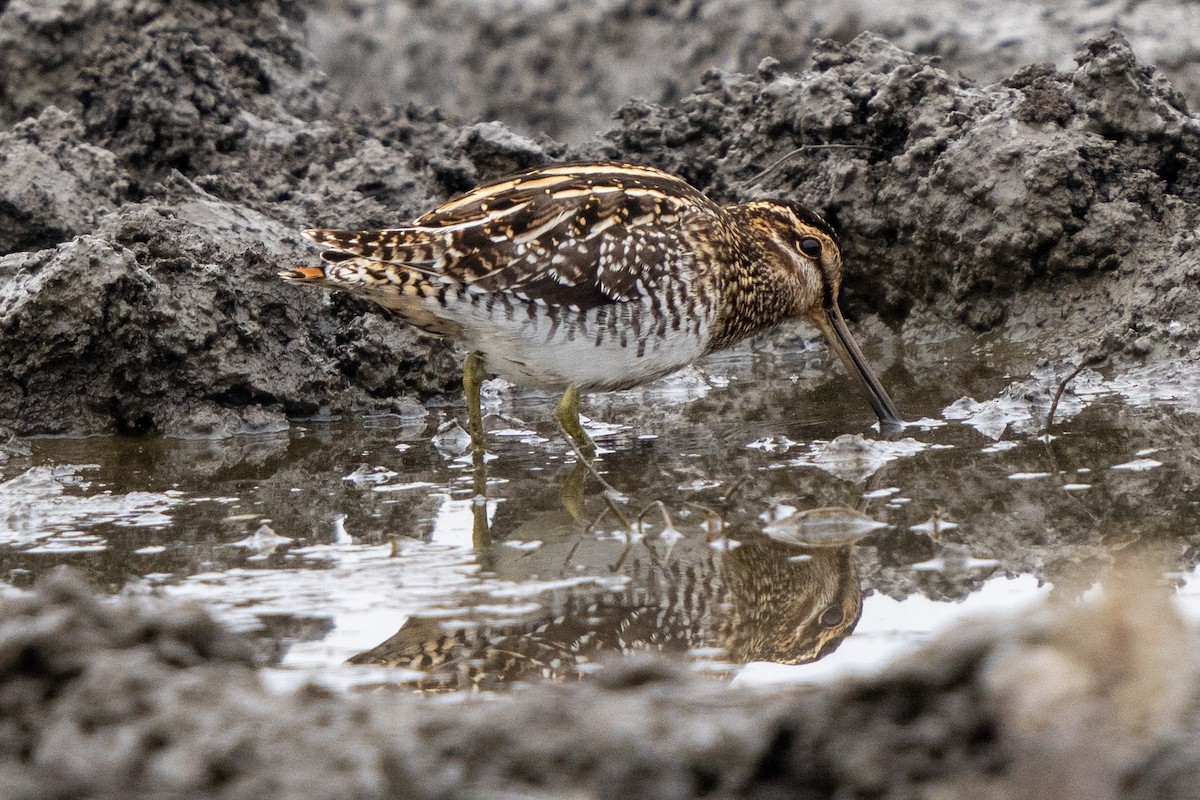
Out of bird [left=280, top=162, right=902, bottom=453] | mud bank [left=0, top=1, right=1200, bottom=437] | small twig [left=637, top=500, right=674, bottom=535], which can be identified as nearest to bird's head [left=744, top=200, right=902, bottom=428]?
bird [left=280, top=162, right=902, bottom=453]

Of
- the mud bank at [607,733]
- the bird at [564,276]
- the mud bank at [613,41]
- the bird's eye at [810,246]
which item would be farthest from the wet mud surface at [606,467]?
the bird's eye at [810,246]

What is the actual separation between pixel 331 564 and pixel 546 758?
199cm

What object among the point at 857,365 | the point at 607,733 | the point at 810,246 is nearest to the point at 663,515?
the point at 857,365

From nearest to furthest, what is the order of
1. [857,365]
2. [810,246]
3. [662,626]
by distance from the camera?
[662,626]
[857,365]
[810,246]

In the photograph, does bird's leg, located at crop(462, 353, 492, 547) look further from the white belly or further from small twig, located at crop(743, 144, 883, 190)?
small twig, located at crop(743, 144, 883, 190)

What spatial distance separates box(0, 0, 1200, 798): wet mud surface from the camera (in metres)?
2.20

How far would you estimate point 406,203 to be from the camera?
302 inches

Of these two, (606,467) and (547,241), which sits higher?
(547,241)

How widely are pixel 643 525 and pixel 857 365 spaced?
2.08 meters

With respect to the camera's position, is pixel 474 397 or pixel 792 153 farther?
pixel 792 153

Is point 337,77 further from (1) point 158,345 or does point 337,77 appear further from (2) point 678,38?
(1) point 158,345

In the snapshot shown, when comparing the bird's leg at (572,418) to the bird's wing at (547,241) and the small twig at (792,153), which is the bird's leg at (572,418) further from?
the small twig at (792,153)

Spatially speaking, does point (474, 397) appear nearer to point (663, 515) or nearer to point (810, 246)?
point (663, 515)

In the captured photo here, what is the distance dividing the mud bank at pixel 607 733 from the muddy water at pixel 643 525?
848mm
